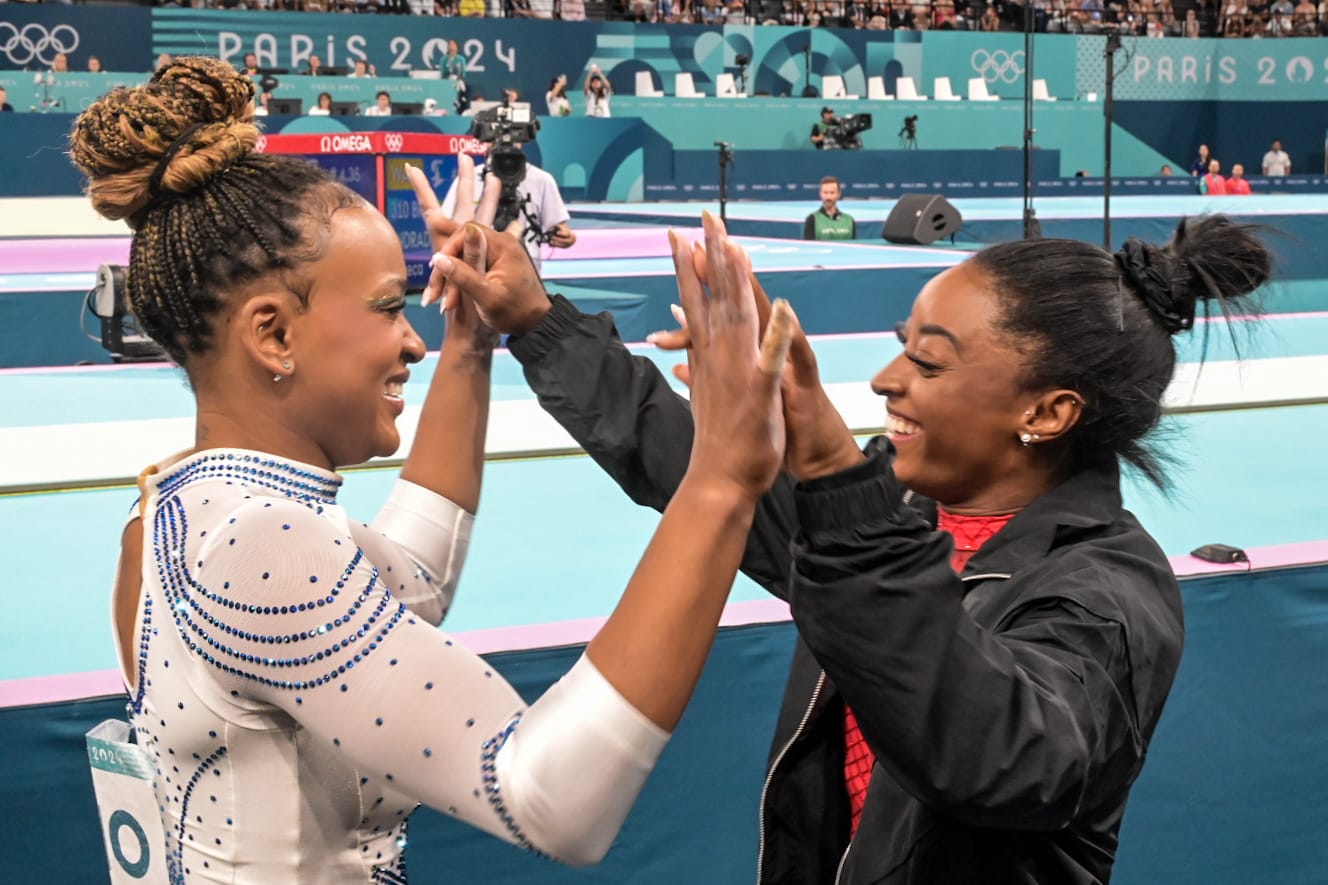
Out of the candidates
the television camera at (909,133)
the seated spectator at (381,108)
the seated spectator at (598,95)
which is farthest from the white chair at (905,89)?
the seated spectator at (381,108)

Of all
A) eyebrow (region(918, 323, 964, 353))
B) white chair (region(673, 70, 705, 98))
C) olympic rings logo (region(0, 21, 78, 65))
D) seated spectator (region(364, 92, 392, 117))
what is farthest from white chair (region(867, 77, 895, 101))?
eyebrow (region(918, 323, 964, 353))

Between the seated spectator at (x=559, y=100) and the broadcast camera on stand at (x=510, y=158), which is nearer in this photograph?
the broadcast camera on stand at (x=510, y=158)

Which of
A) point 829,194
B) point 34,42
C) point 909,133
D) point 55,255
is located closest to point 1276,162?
point 909,133

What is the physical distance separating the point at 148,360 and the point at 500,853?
16.2ft

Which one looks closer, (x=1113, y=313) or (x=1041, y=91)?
(x=1113, y=313)

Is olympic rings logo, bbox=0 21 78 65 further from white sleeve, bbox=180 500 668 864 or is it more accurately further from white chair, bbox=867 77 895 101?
white sleeve, bbox=180 500 668 864

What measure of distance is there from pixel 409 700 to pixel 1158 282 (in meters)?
0.83

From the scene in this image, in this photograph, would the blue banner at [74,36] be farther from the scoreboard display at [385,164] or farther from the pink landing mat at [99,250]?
the scoreboard display at [385,164]

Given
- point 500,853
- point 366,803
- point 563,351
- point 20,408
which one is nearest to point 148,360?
point 20,408

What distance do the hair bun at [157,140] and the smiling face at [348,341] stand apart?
0.35 feet

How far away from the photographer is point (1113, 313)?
4.33ft

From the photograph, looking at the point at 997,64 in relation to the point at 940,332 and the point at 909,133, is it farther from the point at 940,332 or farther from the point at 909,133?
the point at 940,332

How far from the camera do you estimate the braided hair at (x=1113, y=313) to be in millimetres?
1316

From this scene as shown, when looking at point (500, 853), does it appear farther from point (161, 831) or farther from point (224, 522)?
point (224, 522)
